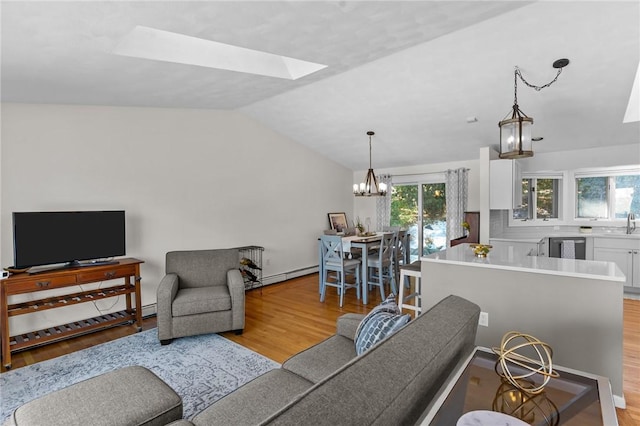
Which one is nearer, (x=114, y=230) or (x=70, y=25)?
(x=70, y=25)

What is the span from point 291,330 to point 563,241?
445 cm

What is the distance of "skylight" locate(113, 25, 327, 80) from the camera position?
2.59 meters

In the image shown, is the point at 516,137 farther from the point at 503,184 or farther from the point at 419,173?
the point at 419,173

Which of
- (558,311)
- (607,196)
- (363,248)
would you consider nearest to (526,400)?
A: (558,311)

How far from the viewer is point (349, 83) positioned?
4.07 metres

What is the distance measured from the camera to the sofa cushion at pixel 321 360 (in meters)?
1.79

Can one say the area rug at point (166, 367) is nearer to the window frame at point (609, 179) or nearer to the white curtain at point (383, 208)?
the white curtain at point (383, 208)

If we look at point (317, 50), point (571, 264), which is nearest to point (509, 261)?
point (571, 264)

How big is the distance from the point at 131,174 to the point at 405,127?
3.89 meters

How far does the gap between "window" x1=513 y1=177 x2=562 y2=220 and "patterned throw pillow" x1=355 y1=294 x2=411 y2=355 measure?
4924 millimetres

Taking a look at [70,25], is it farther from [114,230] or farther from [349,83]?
[349,83]

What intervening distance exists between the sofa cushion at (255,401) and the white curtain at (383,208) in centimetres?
558

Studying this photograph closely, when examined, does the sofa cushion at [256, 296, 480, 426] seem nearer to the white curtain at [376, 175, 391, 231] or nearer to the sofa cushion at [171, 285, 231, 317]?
the sofa cushion at [171, 285, 231, 317]

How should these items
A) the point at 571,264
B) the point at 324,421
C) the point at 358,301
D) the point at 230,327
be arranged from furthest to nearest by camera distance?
the point at 358,301 < the point at 230,327 < the point at 571,264 < the point at 324,421
